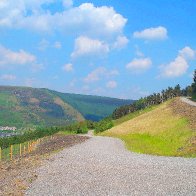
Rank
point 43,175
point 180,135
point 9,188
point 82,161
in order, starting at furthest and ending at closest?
point 180,135, point 82,161, point 43,175, point 9,188

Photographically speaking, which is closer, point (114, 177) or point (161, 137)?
point (114, 177)

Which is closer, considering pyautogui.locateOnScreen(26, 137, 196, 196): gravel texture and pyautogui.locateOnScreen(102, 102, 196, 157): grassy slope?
pyautogui.locateOnScreen(26, 137, 196, 196): gravel texture

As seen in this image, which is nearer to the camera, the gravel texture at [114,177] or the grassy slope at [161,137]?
the gravel texture at [114,177]

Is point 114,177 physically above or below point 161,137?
below

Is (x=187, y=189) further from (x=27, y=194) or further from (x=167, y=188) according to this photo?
(x=27, y=194)

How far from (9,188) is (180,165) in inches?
555

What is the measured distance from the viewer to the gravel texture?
24516mm

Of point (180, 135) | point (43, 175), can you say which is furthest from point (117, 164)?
point (180, 135)

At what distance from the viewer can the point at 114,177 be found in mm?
28812

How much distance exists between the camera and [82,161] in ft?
122

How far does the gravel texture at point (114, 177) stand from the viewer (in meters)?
24.5

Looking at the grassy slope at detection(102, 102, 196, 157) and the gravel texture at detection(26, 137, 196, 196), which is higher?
the grassy slope at detection(102, 102, 196, 157)

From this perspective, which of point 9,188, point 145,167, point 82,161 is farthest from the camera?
point 82,161

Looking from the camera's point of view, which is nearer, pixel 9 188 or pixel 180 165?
pixel 9 188
